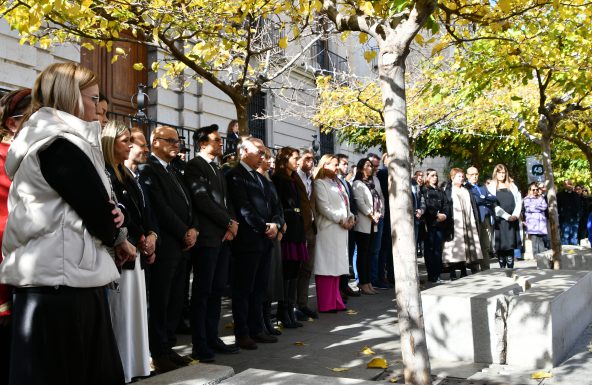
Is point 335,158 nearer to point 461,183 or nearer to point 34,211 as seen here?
point 461,183

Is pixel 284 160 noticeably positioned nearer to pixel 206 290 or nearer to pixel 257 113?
pixel 206 290

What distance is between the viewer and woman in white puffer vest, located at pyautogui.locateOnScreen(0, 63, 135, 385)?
2828 millimetres

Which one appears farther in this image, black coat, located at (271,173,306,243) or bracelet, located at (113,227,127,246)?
black coat, located at (271,173,306,243)

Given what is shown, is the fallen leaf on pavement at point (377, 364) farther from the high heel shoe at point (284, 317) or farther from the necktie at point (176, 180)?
the necktie at point (176, 180)

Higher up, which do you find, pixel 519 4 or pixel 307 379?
pixel 519 4

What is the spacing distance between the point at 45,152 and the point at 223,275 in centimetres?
380

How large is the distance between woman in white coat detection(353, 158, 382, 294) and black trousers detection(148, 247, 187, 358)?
15.9ft

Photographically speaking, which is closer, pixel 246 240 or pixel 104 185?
pixel 104 185

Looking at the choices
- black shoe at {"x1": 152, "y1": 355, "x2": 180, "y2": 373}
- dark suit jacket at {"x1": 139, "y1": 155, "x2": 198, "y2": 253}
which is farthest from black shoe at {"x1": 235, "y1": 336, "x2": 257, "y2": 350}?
dark suit jacket at {"x1": 139, "y1": 155, "x2": 198, "y2": 253}

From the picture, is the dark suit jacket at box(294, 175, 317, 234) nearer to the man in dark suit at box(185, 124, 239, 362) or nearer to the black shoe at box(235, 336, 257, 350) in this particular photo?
the man in dark suit at box(185, 124, 239, 362)

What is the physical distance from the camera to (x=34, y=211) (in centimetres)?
288

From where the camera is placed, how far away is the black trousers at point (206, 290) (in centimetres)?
619

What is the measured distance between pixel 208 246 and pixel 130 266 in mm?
1530

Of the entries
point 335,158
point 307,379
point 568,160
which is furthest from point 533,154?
point 307,379
